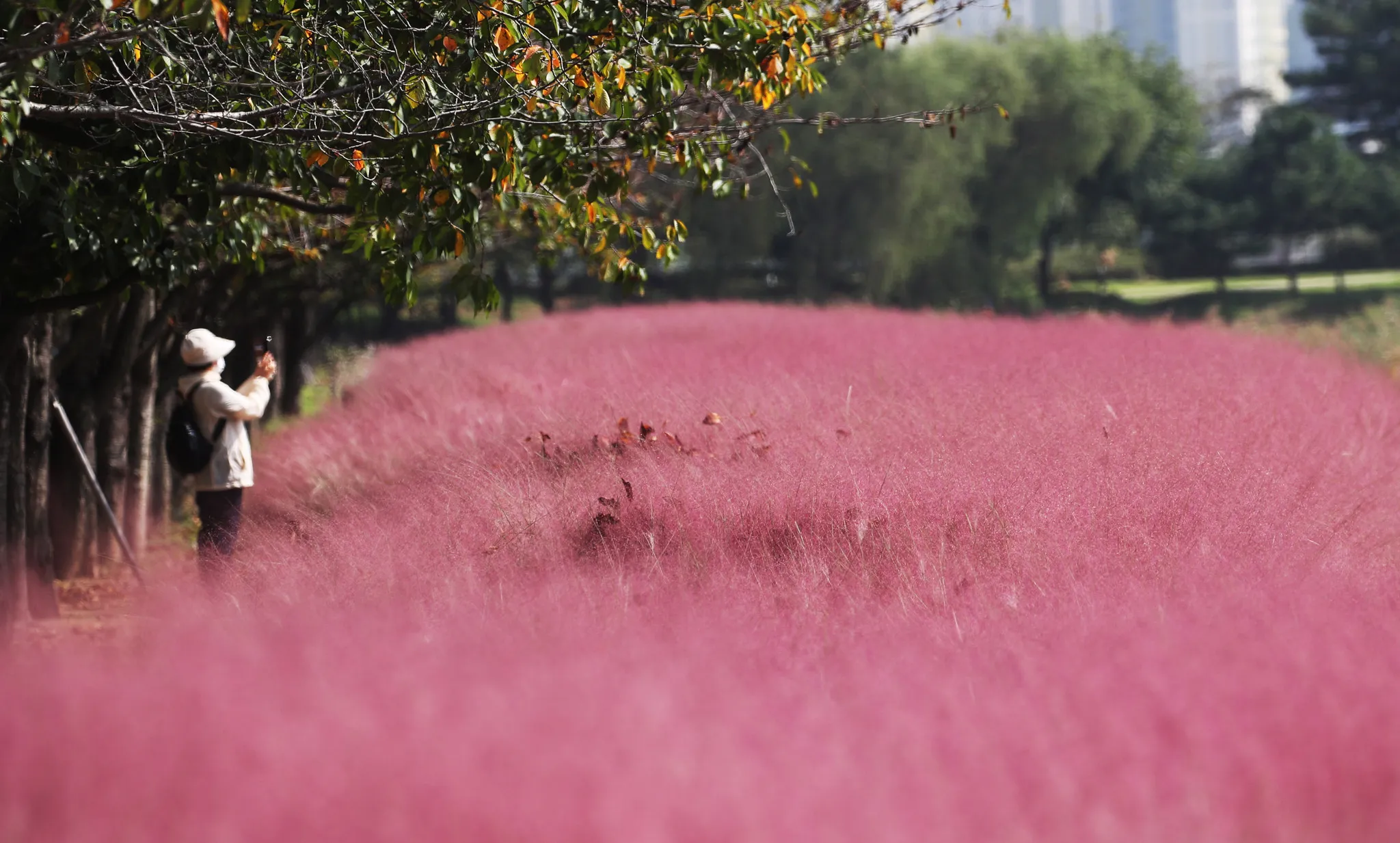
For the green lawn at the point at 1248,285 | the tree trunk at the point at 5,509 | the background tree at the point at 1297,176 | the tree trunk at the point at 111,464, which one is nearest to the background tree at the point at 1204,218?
the background tree at the point at 1297,176

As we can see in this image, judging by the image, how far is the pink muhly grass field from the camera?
271 centimetres

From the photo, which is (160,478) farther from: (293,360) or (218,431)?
(293,360)

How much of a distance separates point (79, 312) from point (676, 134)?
6.14m

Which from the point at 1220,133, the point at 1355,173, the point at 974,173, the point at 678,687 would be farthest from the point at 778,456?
the point at 1220,133

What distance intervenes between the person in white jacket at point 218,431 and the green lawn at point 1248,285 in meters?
46.2

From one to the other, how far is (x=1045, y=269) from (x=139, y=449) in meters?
45.2

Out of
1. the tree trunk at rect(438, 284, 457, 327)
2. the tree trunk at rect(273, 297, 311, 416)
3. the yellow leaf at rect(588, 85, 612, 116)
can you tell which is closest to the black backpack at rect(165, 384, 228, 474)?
the yellow leaf at rect(588, 85, 612, 116)

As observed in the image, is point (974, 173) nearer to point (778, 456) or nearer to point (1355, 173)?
point (1355, 173)

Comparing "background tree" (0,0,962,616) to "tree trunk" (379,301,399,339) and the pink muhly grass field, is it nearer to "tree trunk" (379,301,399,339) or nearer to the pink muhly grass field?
the pink muhly grass field

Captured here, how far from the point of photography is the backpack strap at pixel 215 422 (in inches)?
287

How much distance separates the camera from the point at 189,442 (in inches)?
283

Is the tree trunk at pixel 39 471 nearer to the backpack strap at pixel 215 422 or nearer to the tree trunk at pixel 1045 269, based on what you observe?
the backpack strap at pixel 215 422

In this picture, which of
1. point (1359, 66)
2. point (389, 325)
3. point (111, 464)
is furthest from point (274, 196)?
point (1359, 66)

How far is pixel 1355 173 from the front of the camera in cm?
4688
